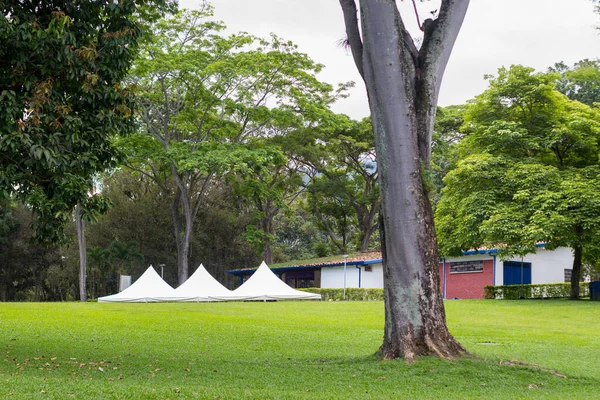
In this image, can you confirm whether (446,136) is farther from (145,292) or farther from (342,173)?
(145,292)

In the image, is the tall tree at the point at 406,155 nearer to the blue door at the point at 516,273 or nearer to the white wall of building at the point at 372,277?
the blue door at the point at 516,273

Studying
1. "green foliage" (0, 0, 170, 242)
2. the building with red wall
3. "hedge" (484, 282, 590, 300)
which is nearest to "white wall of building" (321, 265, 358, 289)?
the building with red wall

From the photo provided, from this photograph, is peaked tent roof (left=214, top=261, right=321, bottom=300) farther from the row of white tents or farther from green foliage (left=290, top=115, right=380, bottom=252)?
green foliage (left=290, top=115, right=380, bottom=252)

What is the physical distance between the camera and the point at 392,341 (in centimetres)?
855

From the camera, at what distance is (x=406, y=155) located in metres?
8.70

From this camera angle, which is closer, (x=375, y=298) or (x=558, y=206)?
(x=558, y=206)

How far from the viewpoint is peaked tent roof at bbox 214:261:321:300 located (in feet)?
101

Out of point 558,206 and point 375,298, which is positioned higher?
point 558,206

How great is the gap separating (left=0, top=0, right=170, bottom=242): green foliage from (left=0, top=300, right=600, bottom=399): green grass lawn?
2.23 m

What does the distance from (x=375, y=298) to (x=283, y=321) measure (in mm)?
16117

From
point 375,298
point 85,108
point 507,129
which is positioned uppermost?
point 507,129

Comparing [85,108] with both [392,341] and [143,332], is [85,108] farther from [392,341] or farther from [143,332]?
[143,332]

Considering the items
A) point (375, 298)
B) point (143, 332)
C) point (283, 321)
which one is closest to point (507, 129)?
point (375, 298)

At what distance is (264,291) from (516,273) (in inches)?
476
